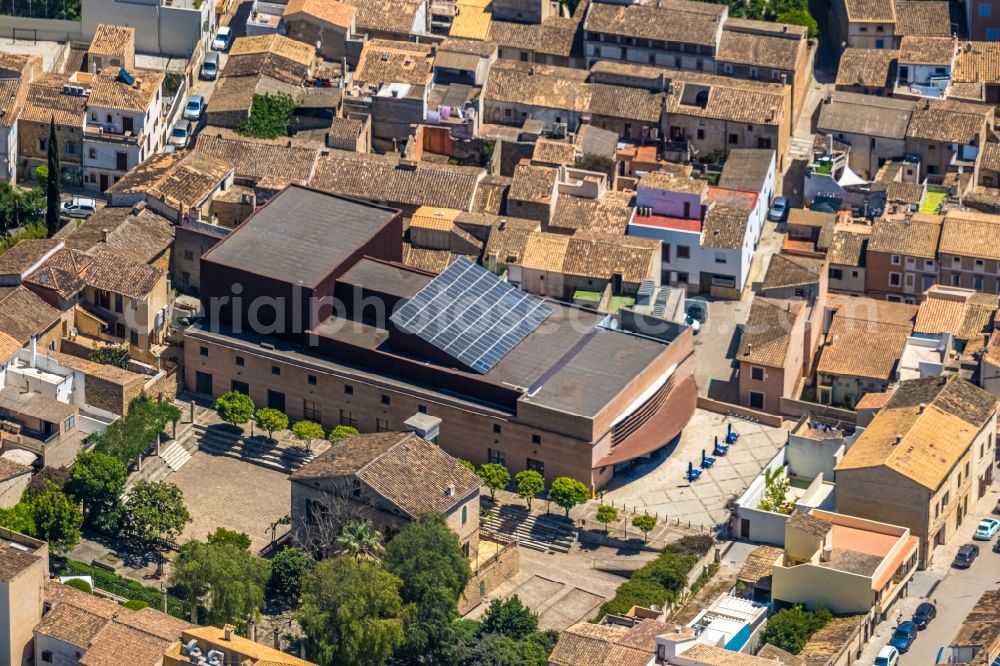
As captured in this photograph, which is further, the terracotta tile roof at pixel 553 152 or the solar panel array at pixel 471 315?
the terracotta tile roof at pixel 553 152

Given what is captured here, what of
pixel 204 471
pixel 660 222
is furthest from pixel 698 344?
pixel 204 471

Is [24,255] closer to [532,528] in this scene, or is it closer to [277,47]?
[277,47]

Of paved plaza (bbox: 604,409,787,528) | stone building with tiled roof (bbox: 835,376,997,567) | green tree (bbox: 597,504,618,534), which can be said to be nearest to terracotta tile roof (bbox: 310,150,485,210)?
paved plaza (bbox: 604,409,787,528)

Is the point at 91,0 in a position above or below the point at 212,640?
above

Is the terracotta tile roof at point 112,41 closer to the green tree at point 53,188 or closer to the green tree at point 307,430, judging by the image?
the green tree at point 53,188

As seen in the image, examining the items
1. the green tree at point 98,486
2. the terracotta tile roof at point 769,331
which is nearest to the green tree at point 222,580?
the green tree at point 98,486

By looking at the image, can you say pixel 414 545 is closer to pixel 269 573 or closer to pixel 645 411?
pixel 269 573
